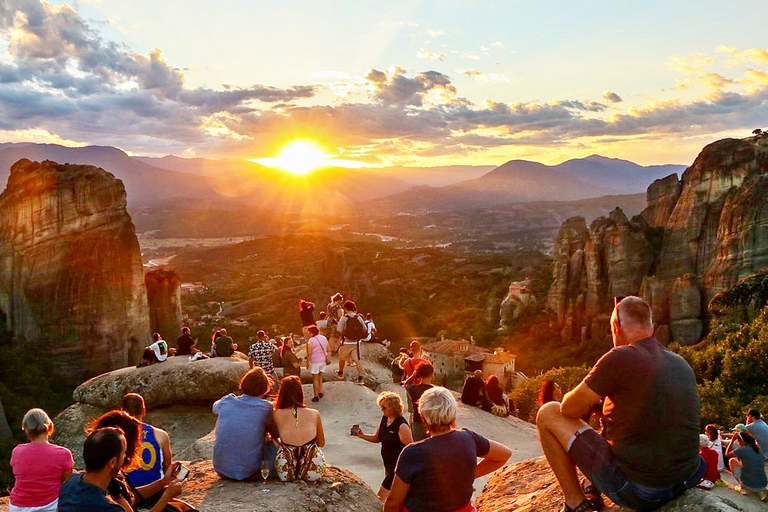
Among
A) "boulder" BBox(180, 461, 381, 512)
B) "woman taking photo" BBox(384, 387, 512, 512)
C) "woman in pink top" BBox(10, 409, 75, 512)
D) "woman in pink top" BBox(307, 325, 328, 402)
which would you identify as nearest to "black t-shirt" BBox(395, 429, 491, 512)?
"woman taking photo" BBox(384, 387, 512, 512)

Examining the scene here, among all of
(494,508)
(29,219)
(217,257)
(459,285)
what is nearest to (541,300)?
(459,285)

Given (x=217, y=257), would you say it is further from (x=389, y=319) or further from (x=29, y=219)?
(x=29, y=219)

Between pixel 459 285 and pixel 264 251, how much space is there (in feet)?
268

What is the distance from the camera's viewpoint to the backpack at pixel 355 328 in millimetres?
16172

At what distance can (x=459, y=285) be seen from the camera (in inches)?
3337

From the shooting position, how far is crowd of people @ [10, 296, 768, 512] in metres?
4.49

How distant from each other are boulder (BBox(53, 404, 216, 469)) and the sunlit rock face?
77.7 feet

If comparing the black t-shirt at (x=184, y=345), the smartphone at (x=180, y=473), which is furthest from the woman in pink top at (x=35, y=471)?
the black t-shirt at (x=184, y=345)

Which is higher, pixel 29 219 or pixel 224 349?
pixel 29 219

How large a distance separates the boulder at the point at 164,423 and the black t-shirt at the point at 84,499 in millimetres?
12022

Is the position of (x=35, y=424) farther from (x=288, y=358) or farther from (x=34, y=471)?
(x=288, y=358)

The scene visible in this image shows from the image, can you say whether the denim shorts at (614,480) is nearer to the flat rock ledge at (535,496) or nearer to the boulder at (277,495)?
the flat rock ledge at (535,496)

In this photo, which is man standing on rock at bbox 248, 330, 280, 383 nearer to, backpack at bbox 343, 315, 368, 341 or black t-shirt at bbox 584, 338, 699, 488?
backpack at bbox 343, 315, 368, 341

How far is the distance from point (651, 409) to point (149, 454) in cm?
521
